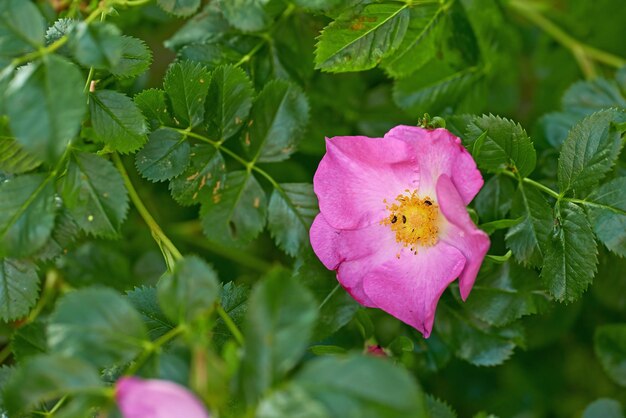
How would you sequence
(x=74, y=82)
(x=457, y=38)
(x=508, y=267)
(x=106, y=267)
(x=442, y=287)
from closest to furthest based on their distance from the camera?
1. (x=74, y=82)
2. (x=442, y=287)
3. (x=508, y=267)
4. (x=457, y=38)
5. (x=106, y=267)

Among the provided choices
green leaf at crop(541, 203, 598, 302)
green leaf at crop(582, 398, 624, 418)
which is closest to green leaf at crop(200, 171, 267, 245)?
green leaf at crop(541, 203, 598, 302)

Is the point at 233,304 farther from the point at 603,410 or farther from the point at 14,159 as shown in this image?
the point at 603,410

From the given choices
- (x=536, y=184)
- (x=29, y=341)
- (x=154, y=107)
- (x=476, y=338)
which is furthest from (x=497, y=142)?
(x=29, y=341)

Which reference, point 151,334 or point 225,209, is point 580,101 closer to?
point 225,209

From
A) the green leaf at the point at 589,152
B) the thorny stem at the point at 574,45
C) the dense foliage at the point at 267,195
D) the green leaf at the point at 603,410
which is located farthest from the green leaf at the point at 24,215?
the thorny stem at the point at 574,45

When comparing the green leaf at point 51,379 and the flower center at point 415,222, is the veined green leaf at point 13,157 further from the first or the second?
the flower center at point 415,222

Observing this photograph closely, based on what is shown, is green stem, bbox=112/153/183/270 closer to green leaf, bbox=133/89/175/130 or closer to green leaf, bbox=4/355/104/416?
green leaf, bbox=133/89/175/130

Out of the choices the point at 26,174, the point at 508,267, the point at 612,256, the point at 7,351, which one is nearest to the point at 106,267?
the point at 7,351
